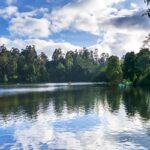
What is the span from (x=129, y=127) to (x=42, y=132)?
29.9ft

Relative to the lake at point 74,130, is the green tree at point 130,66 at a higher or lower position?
higher

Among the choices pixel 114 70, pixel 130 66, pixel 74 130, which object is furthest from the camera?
pixel 114 70

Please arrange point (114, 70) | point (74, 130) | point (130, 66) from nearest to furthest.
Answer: point (74, 130) < point (130, 66) < point (114, 70)

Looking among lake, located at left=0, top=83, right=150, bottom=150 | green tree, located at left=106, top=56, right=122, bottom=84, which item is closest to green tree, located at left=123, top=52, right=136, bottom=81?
green tree, located at left=106, top=56, right=122, bottom=84

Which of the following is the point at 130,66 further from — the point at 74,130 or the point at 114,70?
the point at 74,130

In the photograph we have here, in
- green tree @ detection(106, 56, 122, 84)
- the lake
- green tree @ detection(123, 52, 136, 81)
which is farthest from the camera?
green tree @ detection(106, 56, 122, 84)

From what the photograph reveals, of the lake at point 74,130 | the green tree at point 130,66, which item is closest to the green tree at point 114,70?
the green tree at point 130,66

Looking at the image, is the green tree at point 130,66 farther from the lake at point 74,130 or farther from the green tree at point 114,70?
the lake at point 74,130

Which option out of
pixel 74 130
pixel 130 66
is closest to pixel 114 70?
pixel 130 66

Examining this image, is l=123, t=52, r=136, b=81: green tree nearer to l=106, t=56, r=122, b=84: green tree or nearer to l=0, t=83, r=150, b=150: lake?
l=106, t=56, r=122, b=84: green tree

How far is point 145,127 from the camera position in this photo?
127 ft

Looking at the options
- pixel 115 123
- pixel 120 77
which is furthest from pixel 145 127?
pixel 120 77

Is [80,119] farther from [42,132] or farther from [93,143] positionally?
[93,143]

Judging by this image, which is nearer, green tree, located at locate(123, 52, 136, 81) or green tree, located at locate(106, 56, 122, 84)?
green tree, located at locate(123, 52, 136, 81)
